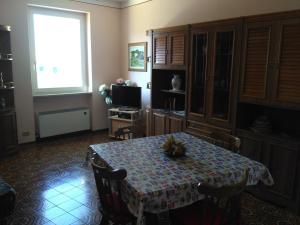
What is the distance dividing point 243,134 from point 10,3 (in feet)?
14.0

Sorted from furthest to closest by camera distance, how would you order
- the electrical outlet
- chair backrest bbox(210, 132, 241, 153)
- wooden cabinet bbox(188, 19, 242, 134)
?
the electrical outlet < wooden cabinet bbox(188, 19, 242, 134) < chair backrest bbox(210, 132, 241, 153)

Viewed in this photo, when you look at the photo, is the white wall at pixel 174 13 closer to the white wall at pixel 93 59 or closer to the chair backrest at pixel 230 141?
the white wall at pixel 93 59

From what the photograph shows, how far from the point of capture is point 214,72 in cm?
339

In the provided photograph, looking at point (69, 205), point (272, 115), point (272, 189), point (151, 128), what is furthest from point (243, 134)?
point (69, 205)

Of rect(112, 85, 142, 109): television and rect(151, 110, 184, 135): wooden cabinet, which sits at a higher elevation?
rect(112, 85, 142, 109): television

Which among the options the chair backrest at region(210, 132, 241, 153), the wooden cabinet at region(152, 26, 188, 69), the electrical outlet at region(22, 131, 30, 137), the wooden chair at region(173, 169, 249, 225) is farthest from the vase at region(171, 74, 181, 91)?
the electrical outlet at region(22, 131, 30, 137)

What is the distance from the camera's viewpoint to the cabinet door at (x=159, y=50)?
4.11 m

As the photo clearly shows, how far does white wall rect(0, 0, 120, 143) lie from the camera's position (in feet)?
14.9

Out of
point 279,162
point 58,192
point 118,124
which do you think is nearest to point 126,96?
point 118,124

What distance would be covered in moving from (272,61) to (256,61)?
7.5 inches

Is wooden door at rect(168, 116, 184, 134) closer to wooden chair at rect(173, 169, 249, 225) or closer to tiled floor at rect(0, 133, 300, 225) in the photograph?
tiled floor at rect(0, 133, 300, 225)

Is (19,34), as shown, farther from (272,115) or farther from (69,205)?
(272,115)

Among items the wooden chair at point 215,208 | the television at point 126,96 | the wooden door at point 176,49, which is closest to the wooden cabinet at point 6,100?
the television at point 126,96

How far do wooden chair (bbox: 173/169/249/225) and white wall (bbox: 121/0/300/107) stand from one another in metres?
2.42
